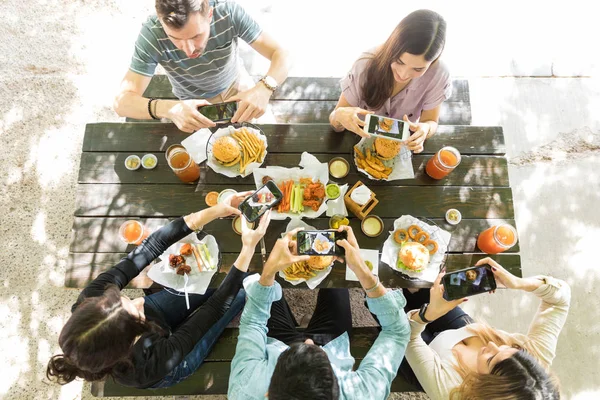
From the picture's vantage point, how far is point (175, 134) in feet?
9.05

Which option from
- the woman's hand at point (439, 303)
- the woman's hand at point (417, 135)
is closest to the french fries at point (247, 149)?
the woman's hand at point (417, 135)

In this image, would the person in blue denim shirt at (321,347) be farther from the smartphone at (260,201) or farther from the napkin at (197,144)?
the napkin at (197,144)

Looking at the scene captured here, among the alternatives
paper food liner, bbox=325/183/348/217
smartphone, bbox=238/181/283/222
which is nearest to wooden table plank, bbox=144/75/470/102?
paper food liner, bbox=325/183/348/217

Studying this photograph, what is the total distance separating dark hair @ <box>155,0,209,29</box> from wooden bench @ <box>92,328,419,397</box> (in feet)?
7.04

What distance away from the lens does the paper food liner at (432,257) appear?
2.48 m

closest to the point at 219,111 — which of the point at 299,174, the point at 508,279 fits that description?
the point at 299,174

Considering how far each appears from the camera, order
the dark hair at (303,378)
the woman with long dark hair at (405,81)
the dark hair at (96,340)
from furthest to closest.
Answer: the woman with long dark hair at (405,81), the dark hair at (96,340), the dark hair at (303,378)

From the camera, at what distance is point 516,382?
2035mm

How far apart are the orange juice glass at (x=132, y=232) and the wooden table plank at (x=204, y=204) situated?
0.14 metres

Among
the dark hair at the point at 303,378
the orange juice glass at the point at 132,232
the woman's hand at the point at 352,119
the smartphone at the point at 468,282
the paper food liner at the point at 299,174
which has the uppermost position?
the woman's hand at the point at 352,119

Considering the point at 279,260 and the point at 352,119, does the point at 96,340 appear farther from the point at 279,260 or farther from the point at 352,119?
the point at 352,119

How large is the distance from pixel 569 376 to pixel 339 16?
4.84 metres

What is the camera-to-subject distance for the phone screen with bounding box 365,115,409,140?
2.46 meters

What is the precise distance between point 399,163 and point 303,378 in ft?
5.31
